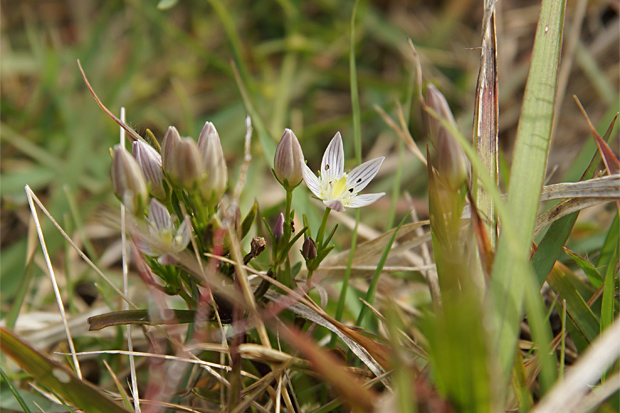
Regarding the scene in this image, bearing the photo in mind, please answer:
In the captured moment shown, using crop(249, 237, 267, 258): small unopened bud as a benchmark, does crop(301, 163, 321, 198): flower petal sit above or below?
above

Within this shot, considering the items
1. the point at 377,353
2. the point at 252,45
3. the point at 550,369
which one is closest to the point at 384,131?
the point at 252,45

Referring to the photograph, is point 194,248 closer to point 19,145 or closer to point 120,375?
point 120,375

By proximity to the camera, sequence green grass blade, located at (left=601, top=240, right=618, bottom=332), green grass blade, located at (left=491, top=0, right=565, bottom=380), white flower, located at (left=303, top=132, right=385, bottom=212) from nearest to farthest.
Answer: green grass blade, located at (left=491, top=0, right=565, bottom=380), green grass blade, located at (left=601, top=240, right=618, bottom=332), white flower, located at (left=303, top=132, right=385, bottom=212)

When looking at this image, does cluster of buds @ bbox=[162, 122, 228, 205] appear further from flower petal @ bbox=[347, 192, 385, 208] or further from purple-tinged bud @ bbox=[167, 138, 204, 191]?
flower petal @ bbox=[347, 192, 385, 208]

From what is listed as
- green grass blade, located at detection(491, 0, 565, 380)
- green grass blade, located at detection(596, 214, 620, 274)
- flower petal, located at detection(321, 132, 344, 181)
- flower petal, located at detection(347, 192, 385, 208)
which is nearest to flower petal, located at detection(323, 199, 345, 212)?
flower petal, located at detection(347, 192, 385, 208)

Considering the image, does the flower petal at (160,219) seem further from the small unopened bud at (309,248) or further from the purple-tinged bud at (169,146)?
the small unopened bud at (309,248)
